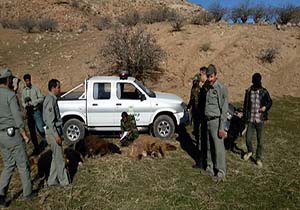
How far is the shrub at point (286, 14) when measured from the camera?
24922 millimetres

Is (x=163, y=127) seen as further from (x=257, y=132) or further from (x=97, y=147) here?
(x=257, y=132)

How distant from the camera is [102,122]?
33.8 feet

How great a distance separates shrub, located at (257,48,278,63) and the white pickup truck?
33.9 feet

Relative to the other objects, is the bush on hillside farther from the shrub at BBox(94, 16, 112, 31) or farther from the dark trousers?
the dark trousers

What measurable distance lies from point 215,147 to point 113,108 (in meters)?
3.53

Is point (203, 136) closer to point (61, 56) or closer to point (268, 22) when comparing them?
point (61, 56)

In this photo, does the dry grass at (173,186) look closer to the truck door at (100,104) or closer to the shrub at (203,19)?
the truck door at (100,104)

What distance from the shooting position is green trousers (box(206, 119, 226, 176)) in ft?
24.4

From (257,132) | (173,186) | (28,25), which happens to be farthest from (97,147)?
(28,25)

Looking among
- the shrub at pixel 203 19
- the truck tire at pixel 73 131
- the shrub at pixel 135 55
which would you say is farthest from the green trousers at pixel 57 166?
the shrub at pixel 203 19

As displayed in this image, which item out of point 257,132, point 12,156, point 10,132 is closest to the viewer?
point 10,132

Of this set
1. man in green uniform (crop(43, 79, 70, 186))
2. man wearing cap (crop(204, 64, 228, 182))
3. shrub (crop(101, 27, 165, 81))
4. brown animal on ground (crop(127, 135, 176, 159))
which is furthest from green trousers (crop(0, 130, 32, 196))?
shrub (crop(101, 27, 165, 81))

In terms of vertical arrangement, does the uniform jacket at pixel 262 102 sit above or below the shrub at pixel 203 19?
below

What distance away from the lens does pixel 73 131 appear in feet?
33.7
